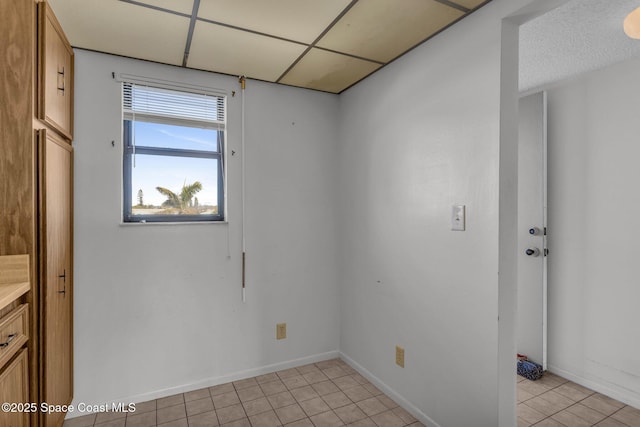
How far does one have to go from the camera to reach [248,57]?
236 centimetres

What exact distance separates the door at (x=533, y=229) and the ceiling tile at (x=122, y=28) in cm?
272

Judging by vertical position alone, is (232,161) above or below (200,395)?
above

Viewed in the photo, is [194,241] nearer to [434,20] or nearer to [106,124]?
[106,124]

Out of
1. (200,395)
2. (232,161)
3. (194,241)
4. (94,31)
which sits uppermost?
(94,31)

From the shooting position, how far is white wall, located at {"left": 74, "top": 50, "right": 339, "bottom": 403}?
2.27 meters

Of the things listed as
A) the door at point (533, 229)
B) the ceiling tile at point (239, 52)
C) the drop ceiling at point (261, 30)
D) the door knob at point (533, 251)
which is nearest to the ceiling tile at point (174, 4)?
the drop ceiling at point (261, 30)

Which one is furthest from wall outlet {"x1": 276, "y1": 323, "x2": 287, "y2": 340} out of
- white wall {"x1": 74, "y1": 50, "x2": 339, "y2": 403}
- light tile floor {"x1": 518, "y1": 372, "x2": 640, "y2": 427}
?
light tile floor {"x1": 518, "y1": 372, "x2": 640, "y2": 427}

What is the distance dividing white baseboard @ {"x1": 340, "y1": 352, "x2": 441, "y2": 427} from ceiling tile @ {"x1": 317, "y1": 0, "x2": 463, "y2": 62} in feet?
7.67

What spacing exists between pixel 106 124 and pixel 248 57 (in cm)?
106

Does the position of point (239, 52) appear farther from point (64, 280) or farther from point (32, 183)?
point (64, 280)

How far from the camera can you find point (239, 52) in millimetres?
2281

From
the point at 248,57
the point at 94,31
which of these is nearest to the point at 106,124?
the point at 94,31

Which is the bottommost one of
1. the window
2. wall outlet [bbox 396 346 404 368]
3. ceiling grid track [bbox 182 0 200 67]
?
wall outlet [bbox 396 346 404 368]

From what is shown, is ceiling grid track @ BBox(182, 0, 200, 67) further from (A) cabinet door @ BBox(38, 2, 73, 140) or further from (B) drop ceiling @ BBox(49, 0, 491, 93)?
(A) cabinet door @ BBox(38, 2, 73, 140)
